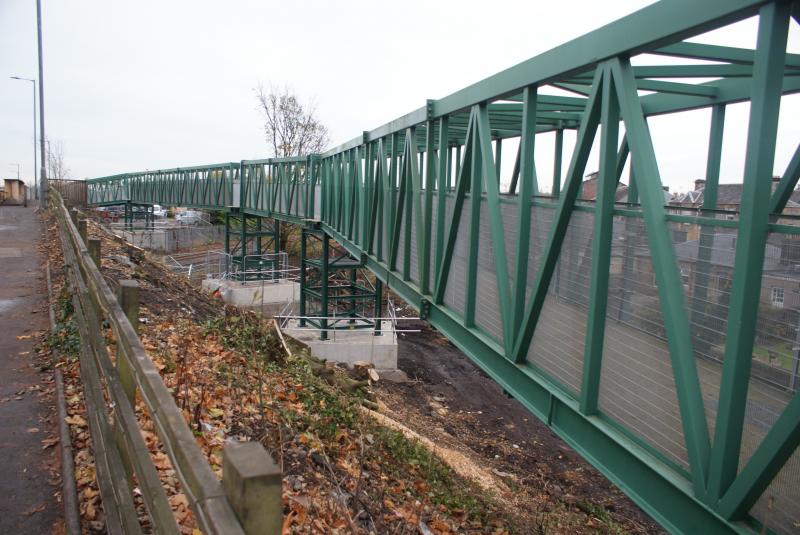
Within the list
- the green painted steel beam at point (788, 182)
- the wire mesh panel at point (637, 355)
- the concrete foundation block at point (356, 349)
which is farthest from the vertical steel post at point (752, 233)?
the concrete foundation block at point (356, 349)

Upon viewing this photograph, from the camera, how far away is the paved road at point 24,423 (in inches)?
141

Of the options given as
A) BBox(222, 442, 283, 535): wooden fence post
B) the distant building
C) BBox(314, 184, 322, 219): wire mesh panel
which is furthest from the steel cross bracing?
the distant building

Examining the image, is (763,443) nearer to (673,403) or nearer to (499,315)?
(673,403)

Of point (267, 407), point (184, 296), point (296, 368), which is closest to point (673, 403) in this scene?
point (267, 407)

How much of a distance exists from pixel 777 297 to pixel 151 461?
2897 millimetres

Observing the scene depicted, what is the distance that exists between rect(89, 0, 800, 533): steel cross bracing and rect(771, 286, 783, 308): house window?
0.4 inches

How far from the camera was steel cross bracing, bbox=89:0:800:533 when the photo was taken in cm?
281

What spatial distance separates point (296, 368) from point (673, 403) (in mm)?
6585

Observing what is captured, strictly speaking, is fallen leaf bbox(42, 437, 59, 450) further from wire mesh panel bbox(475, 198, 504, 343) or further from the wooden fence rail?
wire mesh panel bbox(475, 198, 504, 343)

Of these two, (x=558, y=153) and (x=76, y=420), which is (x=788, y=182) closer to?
(x=558, y=153)

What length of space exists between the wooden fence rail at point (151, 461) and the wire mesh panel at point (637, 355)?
291cm

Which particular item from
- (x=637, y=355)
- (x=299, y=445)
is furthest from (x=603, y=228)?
(x=299, y=445)

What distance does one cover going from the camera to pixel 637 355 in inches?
150

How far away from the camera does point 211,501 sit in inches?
52.2
